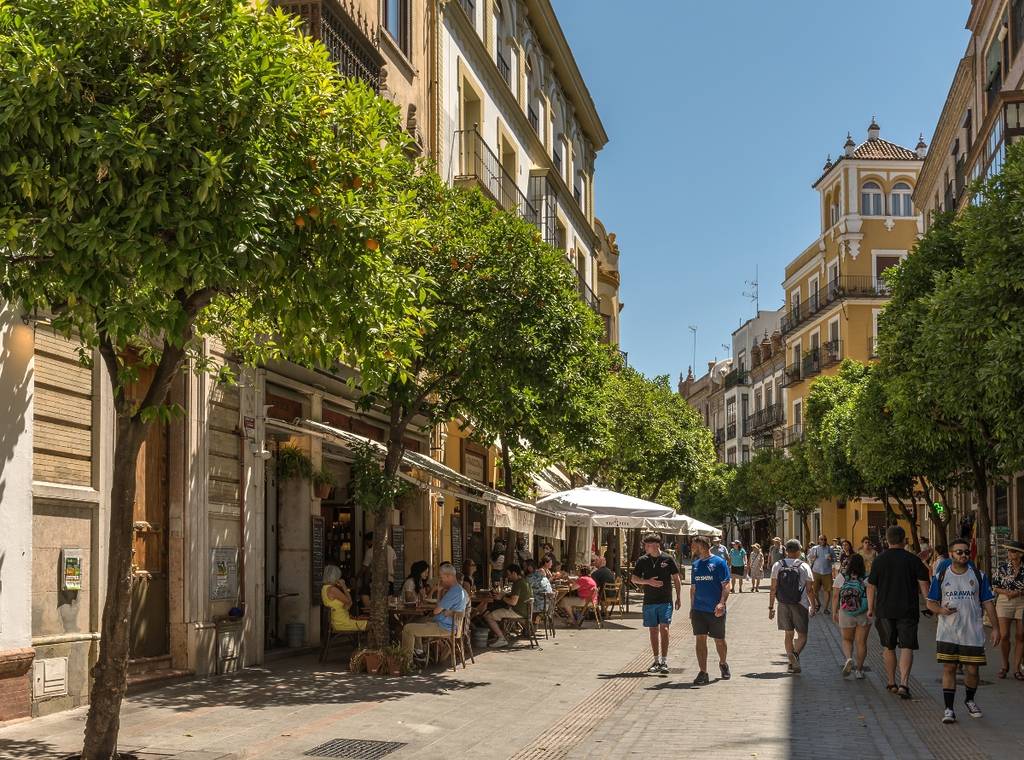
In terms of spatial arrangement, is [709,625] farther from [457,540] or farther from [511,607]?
[457,540]

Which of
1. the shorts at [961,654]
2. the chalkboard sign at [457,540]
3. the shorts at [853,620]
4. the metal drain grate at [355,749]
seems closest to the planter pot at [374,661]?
the metal drain grate at [355,749]

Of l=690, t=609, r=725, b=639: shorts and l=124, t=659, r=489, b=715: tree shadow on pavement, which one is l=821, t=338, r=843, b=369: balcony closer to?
l=690, t=609, r=725, b=639: shorts

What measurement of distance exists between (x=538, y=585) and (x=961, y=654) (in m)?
10.3

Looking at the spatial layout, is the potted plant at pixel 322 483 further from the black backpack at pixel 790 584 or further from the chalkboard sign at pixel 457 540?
the chalkboard sign at pixel 457 540

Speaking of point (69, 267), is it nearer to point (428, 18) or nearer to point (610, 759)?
point (610, 759)

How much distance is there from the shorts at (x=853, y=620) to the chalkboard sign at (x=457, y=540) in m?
12.4

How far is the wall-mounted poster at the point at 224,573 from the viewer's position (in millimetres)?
14609

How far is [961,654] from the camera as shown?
37.9ft

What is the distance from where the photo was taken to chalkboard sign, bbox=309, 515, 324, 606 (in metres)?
18.3

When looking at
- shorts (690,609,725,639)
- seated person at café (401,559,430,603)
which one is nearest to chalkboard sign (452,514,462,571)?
seated person at café (401,559,430,603)

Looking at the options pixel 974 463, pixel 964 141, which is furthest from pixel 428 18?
pixel 964 141

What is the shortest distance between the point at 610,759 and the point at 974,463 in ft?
54.1

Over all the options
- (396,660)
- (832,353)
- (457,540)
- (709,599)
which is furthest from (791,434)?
(396,660)

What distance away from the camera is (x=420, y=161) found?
655 inches
